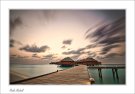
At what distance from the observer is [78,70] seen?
2.58 m

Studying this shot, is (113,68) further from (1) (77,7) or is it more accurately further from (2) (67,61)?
(1) (77,7)

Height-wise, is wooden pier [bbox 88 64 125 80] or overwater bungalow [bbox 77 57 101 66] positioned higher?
overwater bungalow [bbox 77 57 101 66]

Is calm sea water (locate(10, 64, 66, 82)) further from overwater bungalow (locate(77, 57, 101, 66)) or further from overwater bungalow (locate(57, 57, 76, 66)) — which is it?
overwater bungalow (locate(77, 57, 101, 66))

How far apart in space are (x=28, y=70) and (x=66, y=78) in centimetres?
31

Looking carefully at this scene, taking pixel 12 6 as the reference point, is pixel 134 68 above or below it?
below

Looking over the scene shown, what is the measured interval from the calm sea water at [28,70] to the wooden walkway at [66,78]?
0.12 ft

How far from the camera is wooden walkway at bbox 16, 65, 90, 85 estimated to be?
8.30ft

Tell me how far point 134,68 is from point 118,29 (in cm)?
33

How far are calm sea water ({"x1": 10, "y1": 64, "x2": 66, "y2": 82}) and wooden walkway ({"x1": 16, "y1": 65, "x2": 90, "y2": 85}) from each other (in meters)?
0.04

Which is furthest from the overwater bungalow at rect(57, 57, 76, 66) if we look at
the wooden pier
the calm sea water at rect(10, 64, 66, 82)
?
the wooden pier

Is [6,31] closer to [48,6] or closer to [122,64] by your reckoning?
[48,6]

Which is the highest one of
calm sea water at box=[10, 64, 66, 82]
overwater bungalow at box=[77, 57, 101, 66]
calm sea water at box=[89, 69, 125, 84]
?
overwater bungalow at box=[77, 57, 101, 66]

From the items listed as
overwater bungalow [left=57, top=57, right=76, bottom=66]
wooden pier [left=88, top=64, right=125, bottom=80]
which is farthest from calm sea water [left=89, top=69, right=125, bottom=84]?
overwater bungalow [left=57, top=57, right=76, bottom=66]

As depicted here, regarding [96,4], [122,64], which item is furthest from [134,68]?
[96,4]
